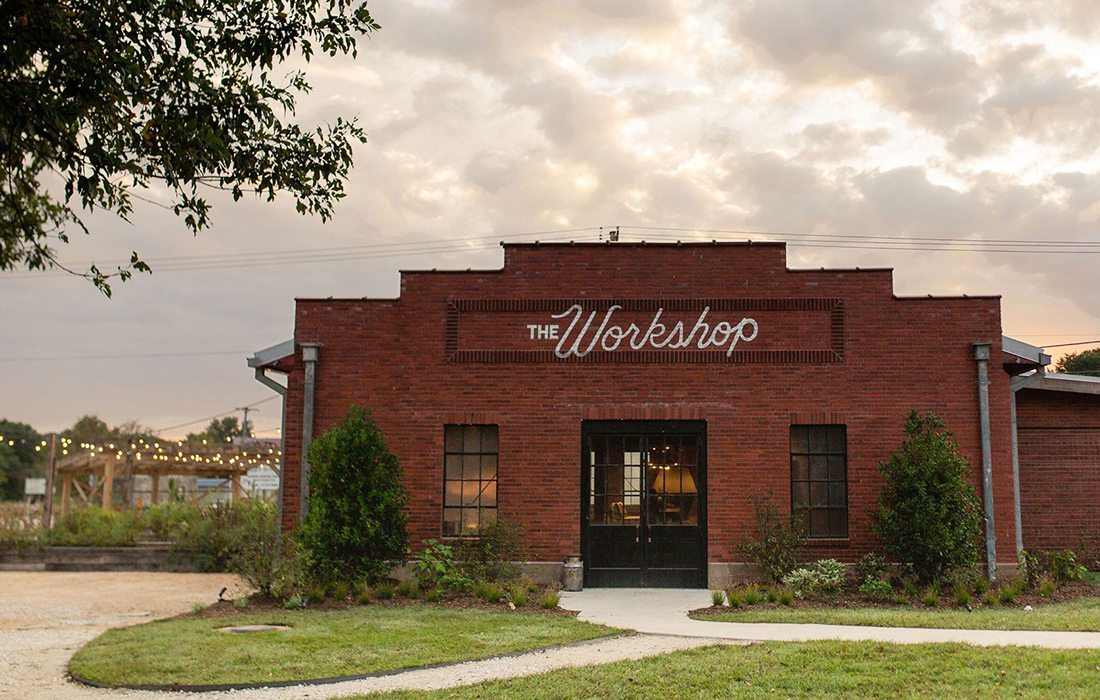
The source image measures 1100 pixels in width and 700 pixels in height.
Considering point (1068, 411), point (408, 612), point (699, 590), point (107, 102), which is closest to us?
point (107, 102)

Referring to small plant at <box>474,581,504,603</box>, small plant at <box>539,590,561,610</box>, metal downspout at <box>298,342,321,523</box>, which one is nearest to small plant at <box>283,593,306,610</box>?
metal downspout at <box>298,342,321,523</box>

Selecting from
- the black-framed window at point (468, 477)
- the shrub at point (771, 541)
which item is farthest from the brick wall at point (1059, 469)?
the black-framed window at point (468, 477)

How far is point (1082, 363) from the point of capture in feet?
167

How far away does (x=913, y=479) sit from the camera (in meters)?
14.2

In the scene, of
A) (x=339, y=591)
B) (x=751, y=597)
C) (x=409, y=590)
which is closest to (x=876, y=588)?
(x=751, y=597)

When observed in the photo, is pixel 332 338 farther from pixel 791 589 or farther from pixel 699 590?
pixel 791 589

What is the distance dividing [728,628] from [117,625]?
25.6 ft

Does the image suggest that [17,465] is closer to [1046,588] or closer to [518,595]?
[518,595]

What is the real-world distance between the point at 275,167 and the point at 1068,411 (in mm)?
13838

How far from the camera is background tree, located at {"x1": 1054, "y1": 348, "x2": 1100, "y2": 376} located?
49419 millimetres

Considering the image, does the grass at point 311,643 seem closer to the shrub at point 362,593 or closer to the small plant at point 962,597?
the shrub at point 362,593

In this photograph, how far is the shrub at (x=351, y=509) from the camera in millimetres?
14195

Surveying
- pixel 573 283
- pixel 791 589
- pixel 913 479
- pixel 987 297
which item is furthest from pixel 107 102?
pixel 987 297

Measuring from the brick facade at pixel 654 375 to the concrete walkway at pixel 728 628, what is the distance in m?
1.46
